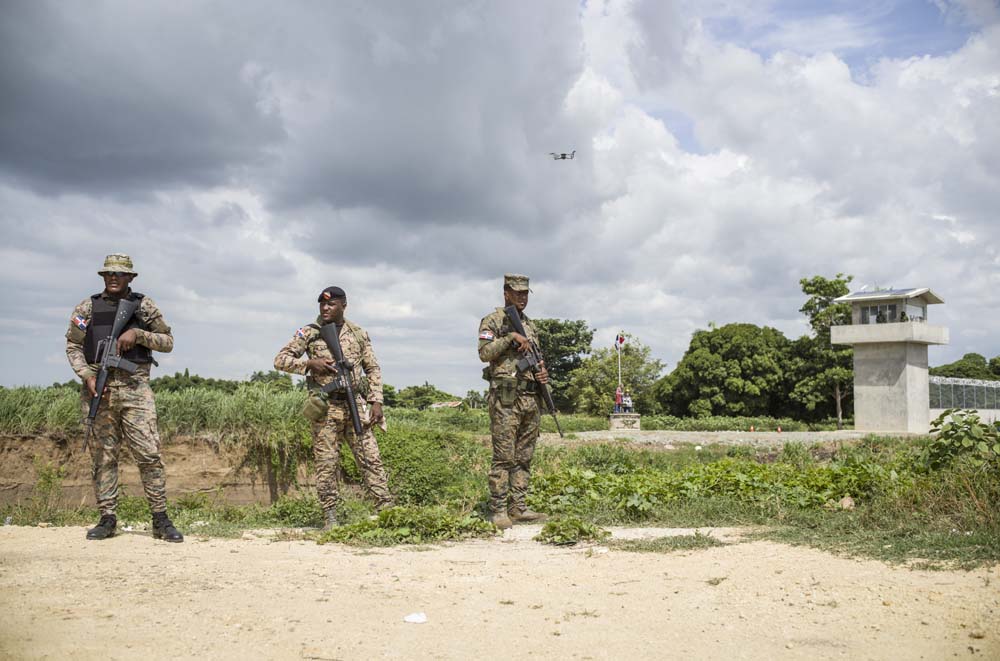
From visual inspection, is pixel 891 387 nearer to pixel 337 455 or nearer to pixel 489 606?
pixel 337 455

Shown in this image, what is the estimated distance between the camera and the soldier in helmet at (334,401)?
291 inches

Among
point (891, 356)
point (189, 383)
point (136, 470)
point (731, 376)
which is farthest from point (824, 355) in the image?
point (136, 470)

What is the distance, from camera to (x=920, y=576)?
16.0 feet

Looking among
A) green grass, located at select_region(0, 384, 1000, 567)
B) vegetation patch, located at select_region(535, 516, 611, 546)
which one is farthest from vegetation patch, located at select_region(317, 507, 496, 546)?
vegetation patch, located at select_region(535, 516, 611, 546)

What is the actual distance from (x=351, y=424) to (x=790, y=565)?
414 cm

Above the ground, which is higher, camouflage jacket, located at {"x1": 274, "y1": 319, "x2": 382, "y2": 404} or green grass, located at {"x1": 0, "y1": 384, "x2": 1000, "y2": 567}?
camouflage jacket, located at {"x1": 274, "y1": 319, "x2": 382, "y2": 404}

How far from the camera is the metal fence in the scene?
121 feet

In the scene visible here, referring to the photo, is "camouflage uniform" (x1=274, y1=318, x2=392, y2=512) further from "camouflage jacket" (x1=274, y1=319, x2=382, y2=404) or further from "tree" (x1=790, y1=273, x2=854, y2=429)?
"tree" (x1=790, y1=273, x2=854, y2=429)

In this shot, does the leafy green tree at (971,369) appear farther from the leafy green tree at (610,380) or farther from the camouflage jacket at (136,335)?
the camouflage jacket at (136,335)

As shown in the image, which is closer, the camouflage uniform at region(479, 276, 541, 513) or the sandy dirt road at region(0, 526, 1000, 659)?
the sandy dirt road at region(0, 526, 1000, 659)

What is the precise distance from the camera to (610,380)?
41281 mm

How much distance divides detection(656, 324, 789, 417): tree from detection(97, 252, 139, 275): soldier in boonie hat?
1412 inches

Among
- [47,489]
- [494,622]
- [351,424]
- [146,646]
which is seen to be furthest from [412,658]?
[47,489]

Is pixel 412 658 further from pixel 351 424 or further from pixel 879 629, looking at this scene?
pixel 351 424
